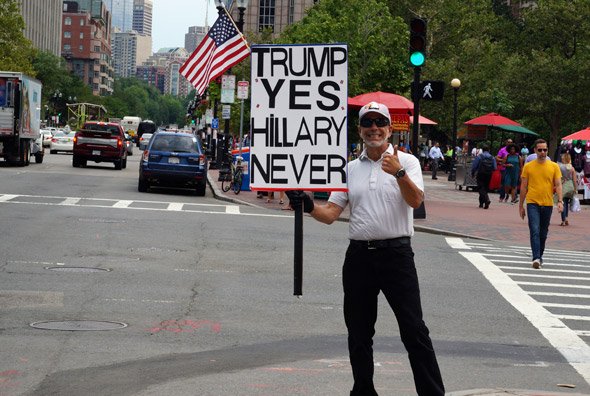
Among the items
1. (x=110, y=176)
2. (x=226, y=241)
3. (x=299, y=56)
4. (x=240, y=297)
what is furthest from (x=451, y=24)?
(x=299, y=56)

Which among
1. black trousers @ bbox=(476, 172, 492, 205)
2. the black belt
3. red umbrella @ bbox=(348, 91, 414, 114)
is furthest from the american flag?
the black belt

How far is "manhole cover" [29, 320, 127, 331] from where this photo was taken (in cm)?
1052

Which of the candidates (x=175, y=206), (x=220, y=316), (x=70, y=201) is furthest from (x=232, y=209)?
(x=220, y=316)

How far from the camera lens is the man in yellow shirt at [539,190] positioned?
1748cm

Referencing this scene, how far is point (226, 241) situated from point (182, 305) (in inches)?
288

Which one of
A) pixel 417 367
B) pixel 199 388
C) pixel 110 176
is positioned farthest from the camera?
pixel 110 176

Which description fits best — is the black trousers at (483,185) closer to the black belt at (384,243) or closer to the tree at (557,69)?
the black belt at (384,243)

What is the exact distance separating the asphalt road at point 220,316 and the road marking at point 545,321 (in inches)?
2.3

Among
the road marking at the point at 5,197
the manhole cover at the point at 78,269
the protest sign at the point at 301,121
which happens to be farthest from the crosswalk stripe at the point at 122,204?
the protest sign at the point at 301,121

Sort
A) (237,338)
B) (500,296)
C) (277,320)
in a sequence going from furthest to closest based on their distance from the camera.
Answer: (500,296) → (277,320) → (237,338)

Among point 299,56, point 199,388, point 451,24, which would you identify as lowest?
point 199,388

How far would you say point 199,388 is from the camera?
823 cm

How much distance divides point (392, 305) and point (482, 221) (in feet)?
68.9

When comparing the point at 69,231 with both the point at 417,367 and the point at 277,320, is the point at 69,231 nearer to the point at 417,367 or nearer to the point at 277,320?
the point at 277,320
